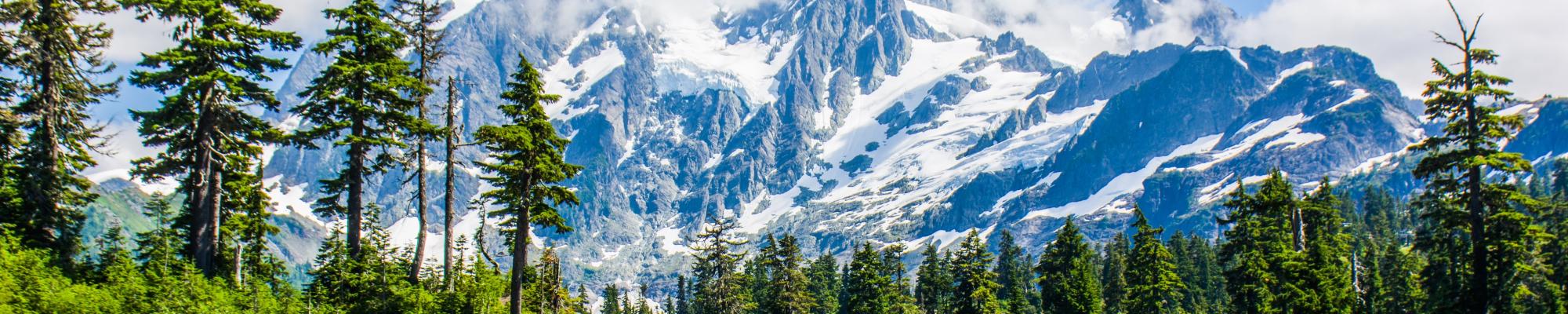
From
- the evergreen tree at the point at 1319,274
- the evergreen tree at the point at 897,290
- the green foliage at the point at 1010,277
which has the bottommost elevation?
the evergreen tree at the point at 1319,274

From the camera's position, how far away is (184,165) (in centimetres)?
2822

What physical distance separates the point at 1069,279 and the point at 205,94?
5427 centimetres

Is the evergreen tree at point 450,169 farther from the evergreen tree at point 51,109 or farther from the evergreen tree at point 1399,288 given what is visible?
the evergreen tree at point 1399,288

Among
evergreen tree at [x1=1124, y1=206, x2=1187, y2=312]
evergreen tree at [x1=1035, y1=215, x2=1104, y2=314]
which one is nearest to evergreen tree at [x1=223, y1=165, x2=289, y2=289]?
evergreen tree at [x1=1124, y1=206, x2=1187, y2=312]

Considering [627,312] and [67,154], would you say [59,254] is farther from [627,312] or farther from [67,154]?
[627,312]

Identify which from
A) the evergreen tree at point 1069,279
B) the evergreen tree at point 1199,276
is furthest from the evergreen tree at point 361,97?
the evergreen tree at point 1199,276

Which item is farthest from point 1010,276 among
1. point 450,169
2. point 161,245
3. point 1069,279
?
point 161,245

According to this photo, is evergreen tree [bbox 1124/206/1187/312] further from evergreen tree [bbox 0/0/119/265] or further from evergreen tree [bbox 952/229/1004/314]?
evergreen tree [bbox 0/0/119/265]

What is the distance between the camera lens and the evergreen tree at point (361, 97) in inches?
1137

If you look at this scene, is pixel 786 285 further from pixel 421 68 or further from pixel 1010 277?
pixel 421 68

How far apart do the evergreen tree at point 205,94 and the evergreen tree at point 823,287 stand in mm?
61822

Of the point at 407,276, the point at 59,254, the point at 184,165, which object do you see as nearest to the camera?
the point at 59,254

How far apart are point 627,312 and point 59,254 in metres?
90.8

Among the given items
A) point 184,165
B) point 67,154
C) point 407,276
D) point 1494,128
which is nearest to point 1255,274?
point 1494,128
